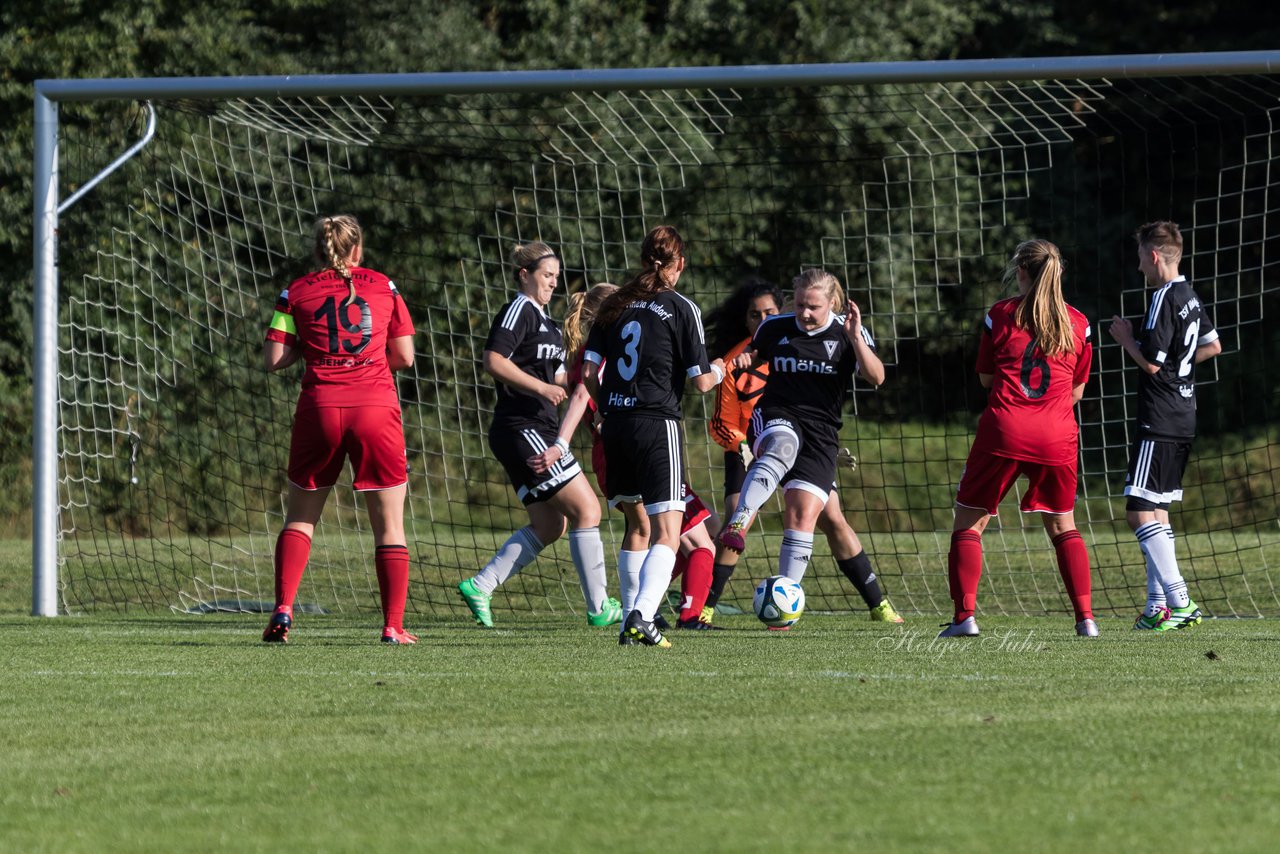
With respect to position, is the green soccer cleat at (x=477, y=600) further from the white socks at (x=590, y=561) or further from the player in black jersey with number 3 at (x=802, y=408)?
the player in black jersey with number 3 at (x=802, y=408)

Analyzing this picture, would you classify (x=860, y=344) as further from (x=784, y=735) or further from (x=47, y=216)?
(x=47, y=216)

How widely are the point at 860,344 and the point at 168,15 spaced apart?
1796cm

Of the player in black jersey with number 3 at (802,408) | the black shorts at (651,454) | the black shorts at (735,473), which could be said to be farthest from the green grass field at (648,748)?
the black shorts at (735,473)

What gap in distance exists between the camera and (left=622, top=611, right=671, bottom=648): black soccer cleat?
21.7ft

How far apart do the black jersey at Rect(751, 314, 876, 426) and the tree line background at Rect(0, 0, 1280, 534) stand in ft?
35.0

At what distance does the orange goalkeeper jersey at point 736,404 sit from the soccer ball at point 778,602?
1646 millimetres

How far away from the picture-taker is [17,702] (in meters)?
5.20

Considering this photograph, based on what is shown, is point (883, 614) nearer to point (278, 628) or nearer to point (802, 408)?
point (802, 408)

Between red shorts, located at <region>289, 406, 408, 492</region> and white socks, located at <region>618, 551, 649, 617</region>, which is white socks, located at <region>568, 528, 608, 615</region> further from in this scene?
red shorts, located at <region>289, 406, 408, 492</region>

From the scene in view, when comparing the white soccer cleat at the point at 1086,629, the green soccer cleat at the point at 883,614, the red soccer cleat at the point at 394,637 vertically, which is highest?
the red soccer cleat at the point at 394,637

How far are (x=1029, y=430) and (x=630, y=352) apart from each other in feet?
5.79

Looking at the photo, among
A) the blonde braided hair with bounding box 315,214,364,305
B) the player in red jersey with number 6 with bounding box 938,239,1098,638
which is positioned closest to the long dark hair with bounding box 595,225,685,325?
the blonde braided hair with bounding box 315,214,364,305

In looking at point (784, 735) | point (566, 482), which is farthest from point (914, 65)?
→ point (784, 735)

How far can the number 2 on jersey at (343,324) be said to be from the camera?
6.93 meters
